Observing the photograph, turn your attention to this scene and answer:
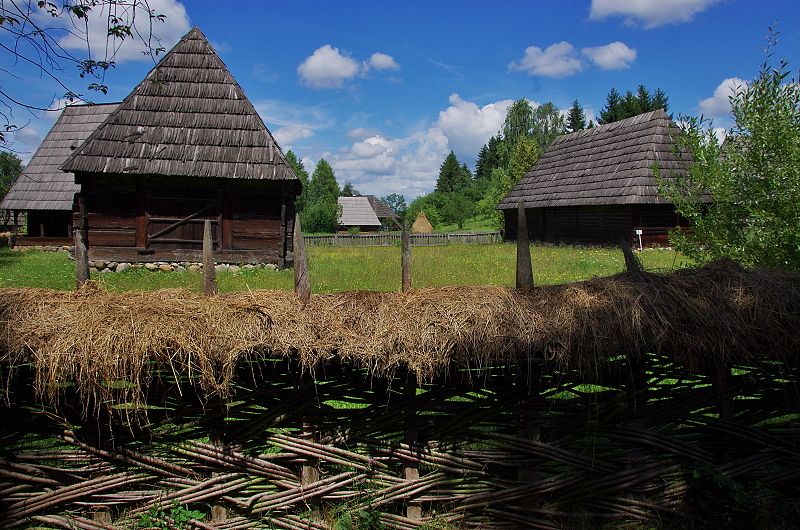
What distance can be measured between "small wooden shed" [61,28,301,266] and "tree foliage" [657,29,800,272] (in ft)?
31.8

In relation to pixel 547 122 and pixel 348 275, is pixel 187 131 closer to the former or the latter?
pixel 348 275

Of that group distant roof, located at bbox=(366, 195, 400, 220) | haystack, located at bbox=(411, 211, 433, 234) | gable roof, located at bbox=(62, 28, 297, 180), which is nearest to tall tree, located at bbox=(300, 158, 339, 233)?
distant roof, located at bbox=(366, 195, 400, 220)

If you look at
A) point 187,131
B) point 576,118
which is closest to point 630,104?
point 576,118

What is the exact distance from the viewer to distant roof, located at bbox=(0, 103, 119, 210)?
22.2 metres

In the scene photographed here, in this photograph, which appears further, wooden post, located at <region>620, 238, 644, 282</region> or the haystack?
the haystack

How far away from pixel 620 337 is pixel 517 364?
1.89 ft

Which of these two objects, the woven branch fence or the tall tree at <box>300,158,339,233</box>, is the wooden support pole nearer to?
the woven branch fence

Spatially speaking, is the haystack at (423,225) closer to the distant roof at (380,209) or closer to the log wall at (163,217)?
the distant roof at (380,209)

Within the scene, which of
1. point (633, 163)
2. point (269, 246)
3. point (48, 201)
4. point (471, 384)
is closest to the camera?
point (471, 384)

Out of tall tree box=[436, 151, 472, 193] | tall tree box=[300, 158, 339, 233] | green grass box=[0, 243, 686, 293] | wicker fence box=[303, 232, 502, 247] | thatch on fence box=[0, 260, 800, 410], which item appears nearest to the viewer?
thatch on fence box=[0, 260, 800, 410]

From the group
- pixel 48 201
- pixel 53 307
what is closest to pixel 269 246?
pixel 53 307

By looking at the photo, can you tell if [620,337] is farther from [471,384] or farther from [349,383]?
[349,383]

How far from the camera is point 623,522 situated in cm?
288

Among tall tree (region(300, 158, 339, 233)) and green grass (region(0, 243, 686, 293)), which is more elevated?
tall tree (region(300, 158, 339, 233))
